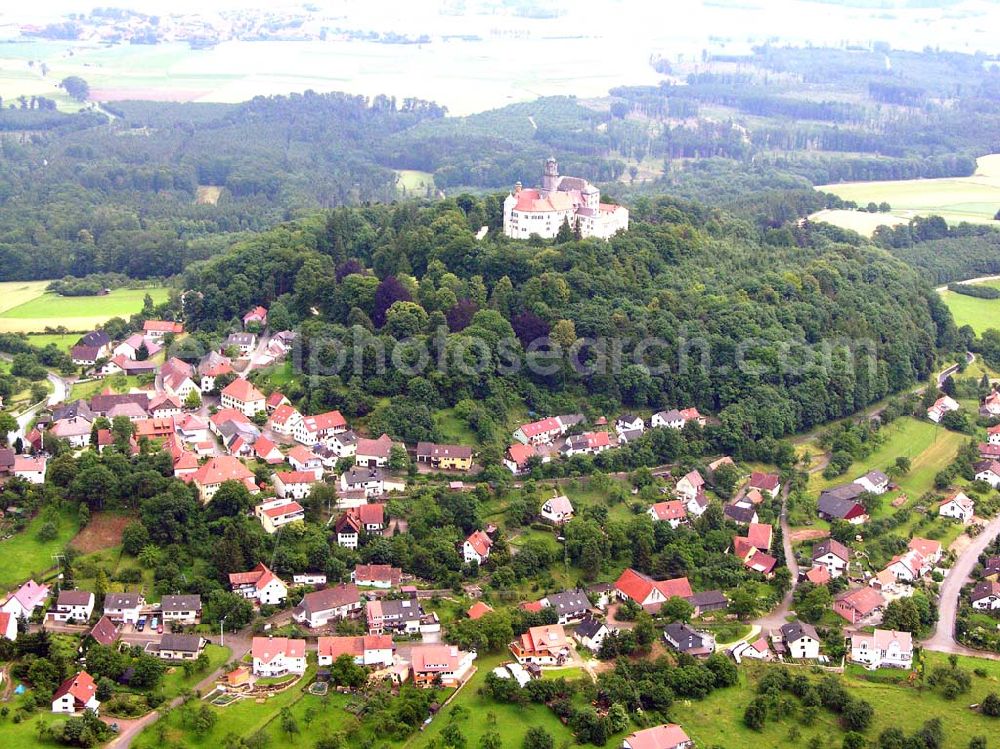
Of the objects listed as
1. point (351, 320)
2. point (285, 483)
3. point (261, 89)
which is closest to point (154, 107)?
point (261, 89)

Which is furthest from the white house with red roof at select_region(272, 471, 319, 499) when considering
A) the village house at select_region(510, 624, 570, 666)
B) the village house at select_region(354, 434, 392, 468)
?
the village house at select_region(510, 624, 570, 666)

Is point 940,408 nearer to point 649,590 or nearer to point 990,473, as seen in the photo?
point 990,473

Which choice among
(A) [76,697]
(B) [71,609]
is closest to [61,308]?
(B) [71,609]

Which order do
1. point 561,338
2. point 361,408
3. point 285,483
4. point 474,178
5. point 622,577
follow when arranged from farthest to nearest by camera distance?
point 474,178, point 561,338, point 361,408, point 285,483, point 622,577

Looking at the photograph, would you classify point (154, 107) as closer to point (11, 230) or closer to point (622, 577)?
point (11, 230)

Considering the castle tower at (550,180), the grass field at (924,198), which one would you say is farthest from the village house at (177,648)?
the grass field at (924,198)

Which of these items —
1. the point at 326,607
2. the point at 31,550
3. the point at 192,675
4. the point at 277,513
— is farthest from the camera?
the point at 277,513

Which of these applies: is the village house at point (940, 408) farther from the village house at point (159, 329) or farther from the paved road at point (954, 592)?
the village house at point (159, 329)
